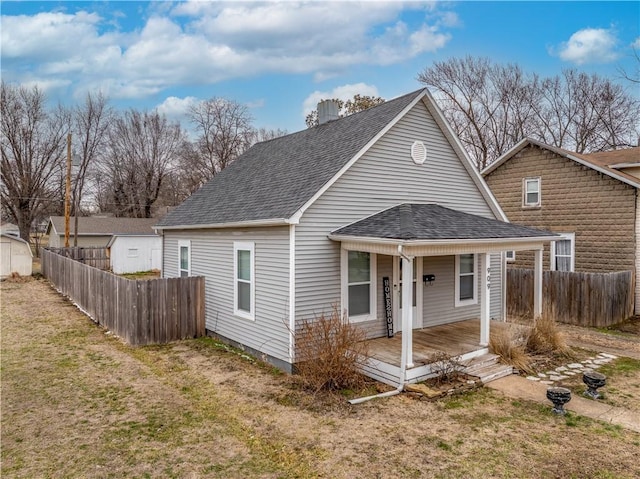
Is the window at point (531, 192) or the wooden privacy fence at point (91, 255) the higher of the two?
the window at point (531, 192)

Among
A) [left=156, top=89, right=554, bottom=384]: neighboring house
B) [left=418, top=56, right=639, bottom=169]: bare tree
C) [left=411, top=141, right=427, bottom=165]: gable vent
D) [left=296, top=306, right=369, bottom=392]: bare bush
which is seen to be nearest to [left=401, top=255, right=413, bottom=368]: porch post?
[left=156, top=89, right=554, bottom=384]: neighboring house

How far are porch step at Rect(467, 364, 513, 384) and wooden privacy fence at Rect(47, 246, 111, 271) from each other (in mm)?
A: 24943

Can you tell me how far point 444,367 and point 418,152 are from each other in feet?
16.8

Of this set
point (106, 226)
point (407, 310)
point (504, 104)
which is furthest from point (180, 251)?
point (504, 104)

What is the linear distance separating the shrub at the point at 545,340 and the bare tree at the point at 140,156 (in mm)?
41484

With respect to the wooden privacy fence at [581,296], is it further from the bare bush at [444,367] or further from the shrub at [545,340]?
the bare bush at [444,367]

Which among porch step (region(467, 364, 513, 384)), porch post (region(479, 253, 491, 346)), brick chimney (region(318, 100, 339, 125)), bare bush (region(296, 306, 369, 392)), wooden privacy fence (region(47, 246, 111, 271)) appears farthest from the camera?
wooden privacy fence (region(47, 246, 111, 271))

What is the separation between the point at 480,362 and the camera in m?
7.97

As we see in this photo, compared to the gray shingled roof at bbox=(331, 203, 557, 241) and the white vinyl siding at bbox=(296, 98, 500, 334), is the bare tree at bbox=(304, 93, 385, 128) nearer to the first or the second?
the white vinyl siding at bbox=(296, 98, 500, 334)

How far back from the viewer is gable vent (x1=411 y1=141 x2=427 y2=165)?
10.0 metres

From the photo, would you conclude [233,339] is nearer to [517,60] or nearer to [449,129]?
[449,129]

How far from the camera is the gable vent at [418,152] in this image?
10.0 m

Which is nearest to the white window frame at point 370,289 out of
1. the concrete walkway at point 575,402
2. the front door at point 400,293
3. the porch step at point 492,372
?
the front door at point 400,293

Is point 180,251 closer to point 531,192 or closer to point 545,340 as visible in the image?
point 545,340
